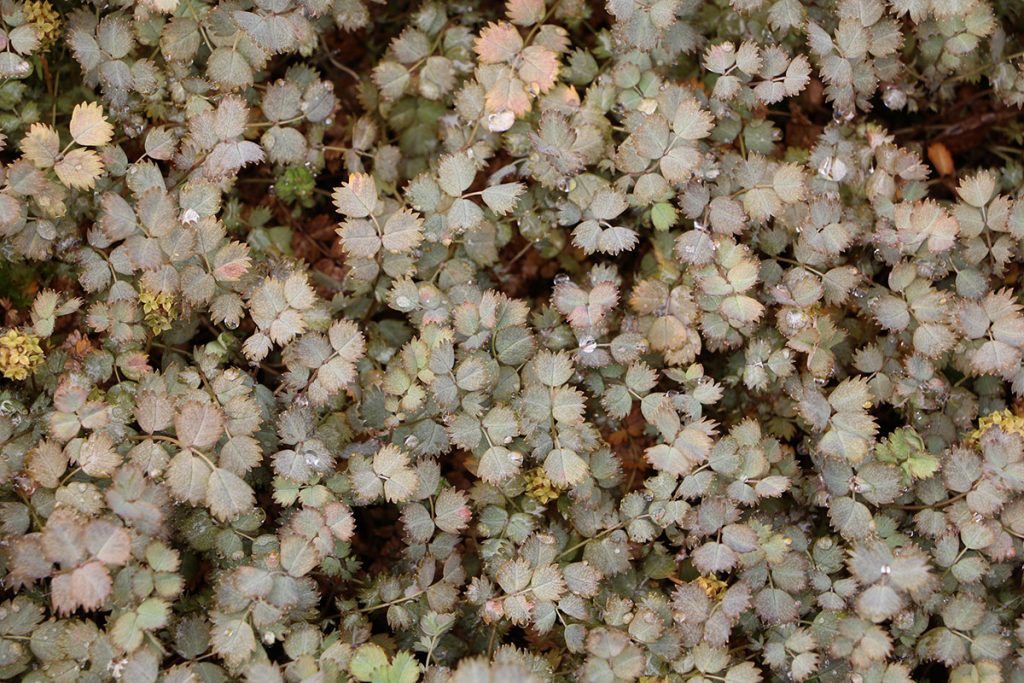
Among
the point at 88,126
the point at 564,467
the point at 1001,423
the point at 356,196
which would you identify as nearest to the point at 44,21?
the point at 88,126

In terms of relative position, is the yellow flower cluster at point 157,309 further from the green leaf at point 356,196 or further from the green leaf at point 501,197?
the green leaf at point 501,197

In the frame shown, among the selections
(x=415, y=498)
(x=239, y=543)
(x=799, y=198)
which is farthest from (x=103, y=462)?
(x=799, y=198)

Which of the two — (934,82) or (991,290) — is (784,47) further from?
(991,290)

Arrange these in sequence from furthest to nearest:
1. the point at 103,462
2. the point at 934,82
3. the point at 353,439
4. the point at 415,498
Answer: the point at 934,82, the point at 353,439, the point at 415,498, the point at 103,462

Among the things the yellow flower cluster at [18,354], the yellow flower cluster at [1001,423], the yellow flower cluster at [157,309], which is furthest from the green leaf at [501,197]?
the yellow flower cluster at [1001,423]

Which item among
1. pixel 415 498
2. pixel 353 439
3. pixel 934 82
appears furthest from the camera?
pixel 934 82
